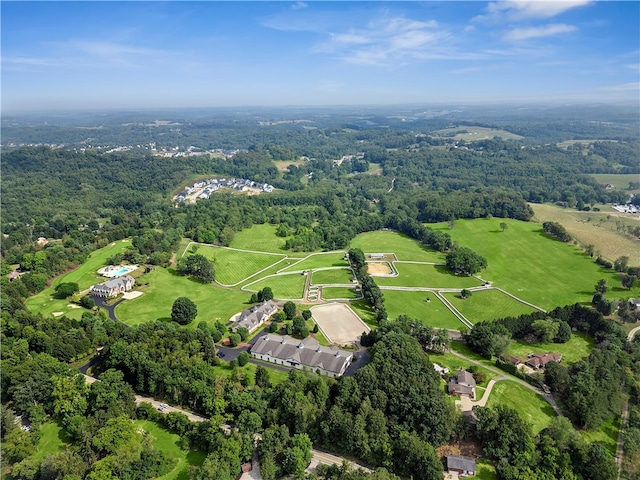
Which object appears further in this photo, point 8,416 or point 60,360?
point 60,360

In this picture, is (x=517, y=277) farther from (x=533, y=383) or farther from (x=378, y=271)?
(x=533, y=383)

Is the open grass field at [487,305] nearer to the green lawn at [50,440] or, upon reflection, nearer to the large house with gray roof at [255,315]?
the large house with gray roof at [255,315]

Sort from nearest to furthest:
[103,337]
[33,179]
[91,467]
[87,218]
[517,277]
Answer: [91,467] < [103,337] < [517,277] < [87,218] < [33,179]

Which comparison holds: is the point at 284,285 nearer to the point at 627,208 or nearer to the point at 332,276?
the point at 332,276

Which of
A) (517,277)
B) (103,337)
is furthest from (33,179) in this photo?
(517,277)

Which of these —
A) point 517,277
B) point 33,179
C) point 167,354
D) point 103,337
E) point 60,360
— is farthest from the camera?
point 33,179

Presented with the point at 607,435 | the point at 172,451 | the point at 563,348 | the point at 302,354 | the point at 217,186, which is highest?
the point at 217,186

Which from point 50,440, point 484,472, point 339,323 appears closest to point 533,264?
point 339,323
